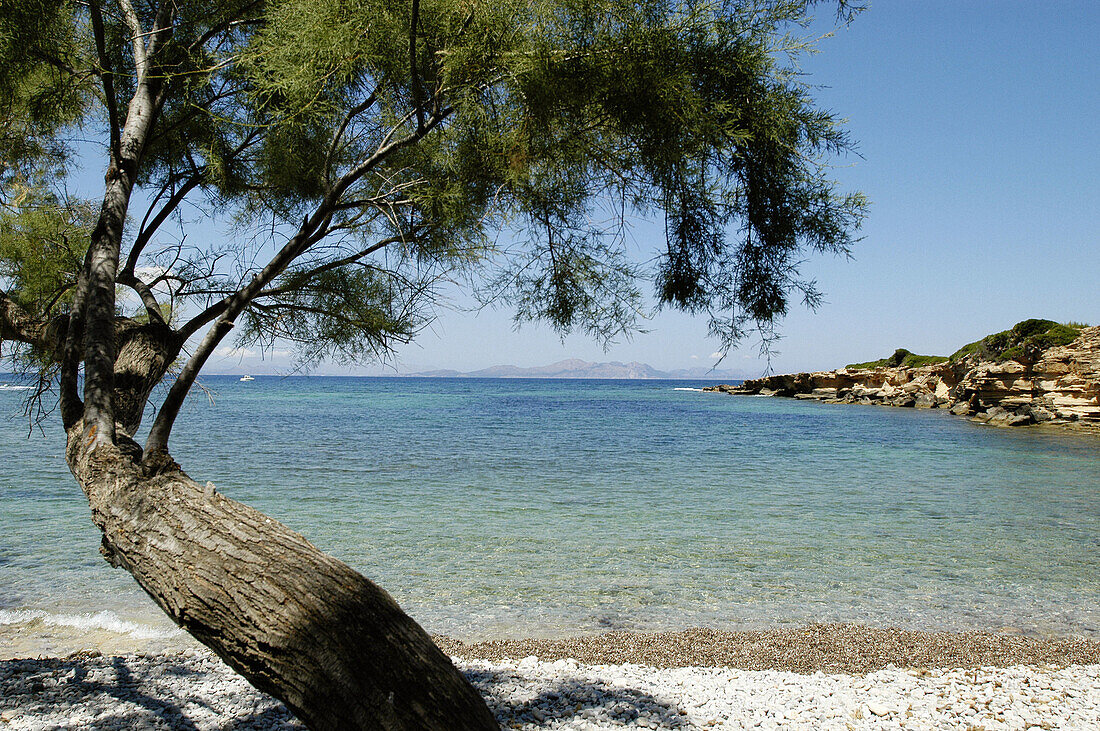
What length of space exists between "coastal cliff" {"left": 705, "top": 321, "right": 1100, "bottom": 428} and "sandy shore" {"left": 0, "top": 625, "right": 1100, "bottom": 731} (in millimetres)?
21004

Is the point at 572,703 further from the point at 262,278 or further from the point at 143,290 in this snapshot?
the point at 143,290

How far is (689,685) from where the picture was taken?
4.41 metres

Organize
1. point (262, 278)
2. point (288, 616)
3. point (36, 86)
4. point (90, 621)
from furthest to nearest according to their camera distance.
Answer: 1. point (90, 621)
2. point (36, 86)
3. point (262, 278)
4. point (288, 616)

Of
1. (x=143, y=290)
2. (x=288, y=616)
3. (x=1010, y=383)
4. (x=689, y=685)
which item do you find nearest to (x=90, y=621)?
(x=143, y=290)

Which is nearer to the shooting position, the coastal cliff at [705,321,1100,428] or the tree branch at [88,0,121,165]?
the tree branch at [88,0,121,165]

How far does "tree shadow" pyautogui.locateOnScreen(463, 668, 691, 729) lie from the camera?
385 cm

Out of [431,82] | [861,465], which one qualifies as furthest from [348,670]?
[861,465]

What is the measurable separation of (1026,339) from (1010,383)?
2741 millimetres

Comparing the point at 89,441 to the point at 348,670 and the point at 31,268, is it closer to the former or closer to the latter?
the point at 348,670

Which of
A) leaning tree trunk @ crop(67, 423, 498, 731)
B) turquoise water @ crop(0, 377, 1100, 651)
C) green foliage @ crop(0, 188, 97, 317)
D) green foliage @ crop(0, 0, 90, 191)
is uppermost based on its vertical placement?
green foliage @ crop(0, 0, 90, 191)

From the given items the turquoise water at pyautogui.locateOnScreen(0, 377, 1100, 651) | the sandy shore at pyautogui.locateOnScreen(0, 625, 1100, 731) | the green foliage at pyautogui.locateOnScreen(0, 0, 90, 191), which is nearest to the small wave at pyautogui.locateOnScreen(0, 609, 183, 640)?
the turquoise water at pyautogui.locateOnScreen(0, 377, 1100, 651)

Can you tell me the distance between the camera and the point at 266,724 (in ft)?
12.3

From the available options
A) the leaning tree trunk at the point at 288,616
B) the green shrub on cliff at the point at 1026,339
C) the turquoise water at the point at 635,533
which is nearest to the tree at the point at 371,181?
the leaning tree trunk at the point at 288,616

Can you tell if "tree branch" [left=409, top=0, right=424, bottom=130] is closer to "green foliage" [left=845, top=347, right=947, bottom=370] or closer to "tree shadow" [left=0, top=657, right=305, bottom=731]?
"tree shadow" [left=0, top=657, right=305, bottom=731]
